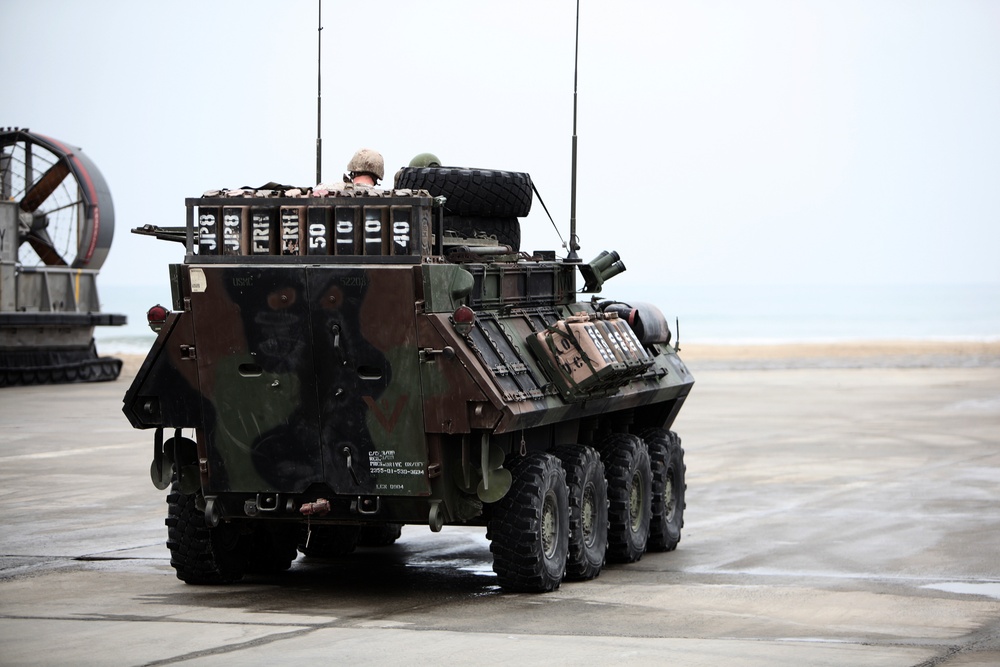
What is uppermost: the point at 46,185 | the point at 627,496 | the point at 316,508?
the point at 46,185

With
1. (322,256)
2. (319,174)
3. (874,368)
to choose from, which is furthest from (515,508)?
(874,368)

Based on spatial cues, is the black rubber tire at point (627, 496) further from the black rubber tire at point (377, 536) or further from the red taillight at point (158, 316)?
the red taillight at point (158, 316)

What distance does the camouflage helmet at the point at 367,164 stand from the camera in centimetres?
1261

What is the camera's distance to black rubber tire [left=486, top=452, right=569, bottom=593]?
38.4 ft

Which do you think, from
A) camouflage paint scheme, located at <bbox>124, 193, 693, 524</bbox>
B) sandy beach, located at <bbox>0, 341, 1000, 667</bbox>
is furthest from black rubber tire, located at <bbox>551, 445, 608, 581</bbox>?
camouflage paint scheme, located at <bbox>124, 193, 693, 524</bbox>

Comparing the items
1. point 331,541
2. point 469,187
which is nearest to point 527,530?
point 331,541

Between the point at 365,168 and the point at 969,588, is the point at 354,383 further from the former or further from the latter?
the point at 969,588

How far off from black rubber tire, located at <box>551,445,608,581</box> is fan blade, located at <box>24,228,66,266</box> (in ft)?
92.3

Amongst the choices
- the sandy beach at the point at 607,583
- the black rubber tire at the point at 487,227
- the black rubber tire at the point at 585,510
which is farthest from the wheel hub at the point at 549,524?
the black rubber tire at the point at 487,227

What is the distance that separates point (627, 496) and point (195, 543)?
11.4 ft

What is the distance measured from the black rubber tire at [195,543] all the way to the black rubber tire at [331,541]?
1.61 metres

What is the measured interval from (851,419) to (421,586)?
17438mm

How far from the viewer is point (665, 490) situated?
48.7 feet

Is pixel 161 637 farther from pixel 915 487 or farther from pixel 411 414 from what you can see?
pixel 915 487
